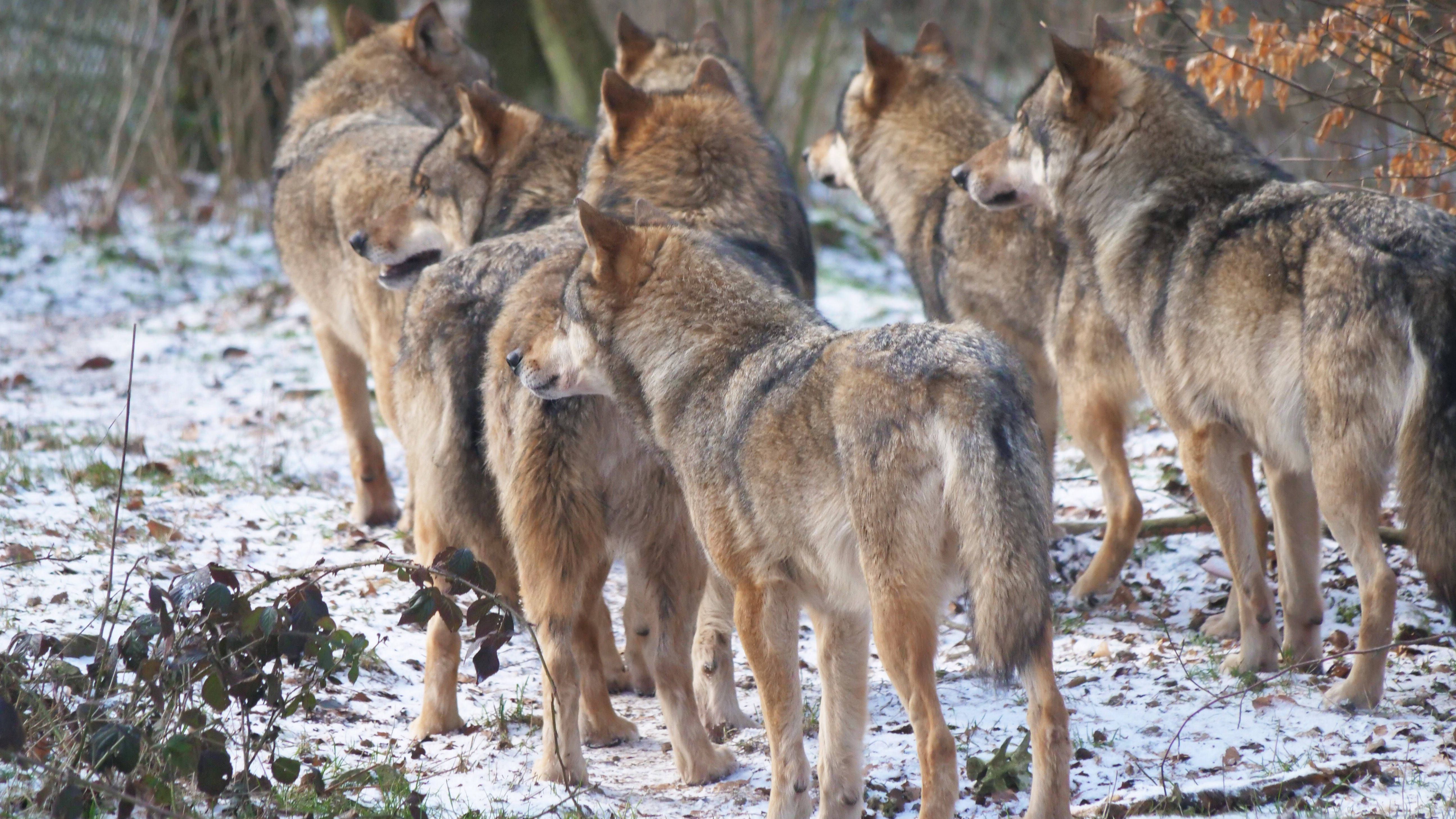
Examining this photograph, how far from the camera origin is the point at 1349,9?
4379mm

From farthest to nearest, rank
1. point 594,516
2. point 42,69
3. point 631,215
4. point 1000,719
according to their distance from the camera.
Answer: point 42,69
point 631,215
point 1000,719
point 594,516

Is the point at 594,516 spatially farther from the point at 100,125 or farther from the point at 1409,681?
the point at 100,125

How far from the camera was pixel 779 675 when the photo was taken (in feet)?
11.5

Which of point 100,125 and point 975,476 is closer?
point 975,476

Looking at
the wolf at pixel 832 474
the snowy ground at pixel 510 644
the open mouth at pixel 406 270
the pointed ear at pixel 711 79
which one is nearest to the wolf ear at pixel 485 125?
the open mouth at pixel 406 270

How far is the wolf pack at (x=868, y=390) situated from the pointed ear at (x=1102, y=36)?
0.17 m

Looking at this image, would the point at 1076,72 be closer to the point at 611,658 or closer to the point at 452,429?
the point at 452,429

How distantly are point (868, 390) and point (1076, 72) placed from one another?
7.45ft

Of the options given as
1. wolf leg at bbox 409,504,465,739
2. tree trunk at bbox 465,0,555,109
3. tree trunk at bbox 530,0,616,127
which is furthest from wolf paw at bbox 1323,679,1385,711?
tree trunk at bbox 465,0,555,109

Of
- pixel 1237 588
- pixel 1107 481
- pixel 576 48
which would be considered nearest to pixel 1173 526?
pixel 1107 481

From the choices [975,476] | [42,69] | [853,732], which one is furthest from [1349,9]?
[42,69]

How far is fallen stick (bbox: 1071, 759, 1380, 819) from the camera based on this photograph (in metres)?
3.46

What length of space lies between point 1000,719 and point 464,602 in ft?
7.17

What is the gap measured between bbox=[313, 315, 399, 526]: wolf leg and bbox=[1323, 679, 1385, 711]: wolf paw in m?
4.57
